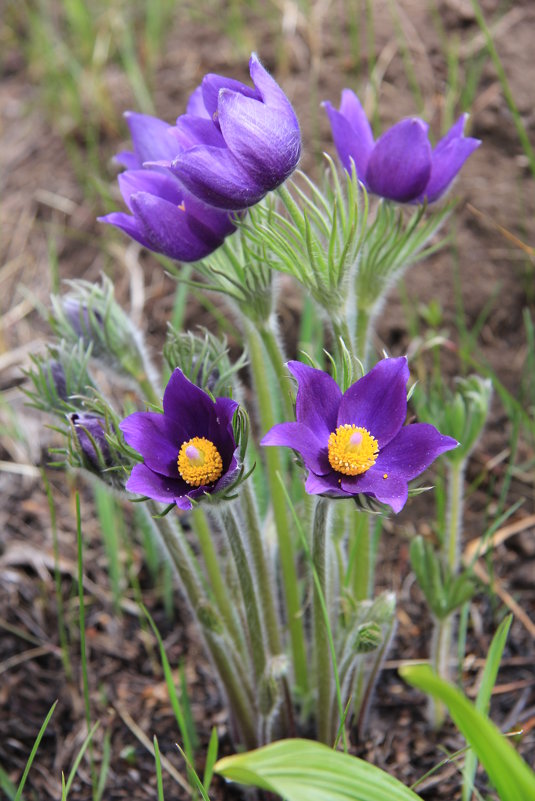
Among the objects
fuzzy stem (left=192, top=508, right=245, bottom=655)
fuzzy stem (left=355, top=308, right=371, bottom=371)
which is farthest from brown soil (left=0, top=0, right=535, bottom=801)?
fuzzy stem (left=355, top=308, right=371, bottom=371)

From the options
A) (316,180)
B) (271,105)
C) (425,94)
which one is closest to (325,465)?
(271,105)

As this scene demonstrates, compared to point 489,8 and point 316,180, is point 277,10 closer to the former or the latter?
point 489,8

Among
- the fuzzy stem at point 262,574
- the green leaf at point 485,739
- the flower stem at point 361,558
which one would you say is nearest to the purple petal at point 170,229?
the fuzzy stem at point 262,574

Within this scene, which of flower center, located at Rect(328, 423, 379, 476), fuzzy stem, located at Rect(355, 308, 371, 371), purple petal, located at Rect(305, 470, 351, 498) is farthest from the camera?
fuzzy stem, located at Rect(355, 308, 371, 371)

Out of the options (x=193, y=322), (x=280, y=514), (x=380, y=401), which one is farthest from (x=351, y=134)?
(x=193, y=322)

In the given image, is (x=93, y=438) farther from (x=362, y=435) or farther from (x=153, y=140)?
(x=153, y=140)

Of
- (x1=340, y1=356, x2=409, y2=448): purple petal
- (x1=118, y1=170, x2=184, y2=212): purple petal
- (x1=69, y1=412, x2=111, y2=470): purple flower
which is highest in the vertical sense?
(x1=118, y1=170, x2=184, y2=212): purple petal

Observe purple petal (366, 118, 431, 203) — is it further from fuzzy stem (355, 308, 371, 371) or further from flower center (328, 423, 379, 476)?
flower center (328, 423, 379, 476)
